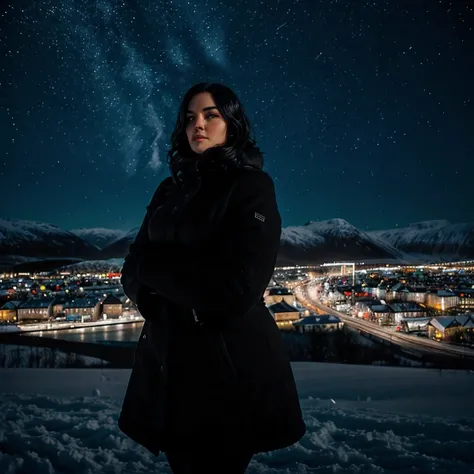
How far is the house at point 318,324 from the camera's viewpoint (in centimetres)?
895

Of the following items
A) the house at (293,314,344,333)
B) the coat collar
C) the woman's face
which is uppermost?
the woman's face

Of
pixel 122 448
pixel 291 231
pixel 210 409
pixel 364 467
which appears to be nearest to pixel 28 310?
pixel 291 231

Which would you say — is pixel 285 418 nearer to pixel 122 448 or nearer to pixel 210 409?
pixel 210 409

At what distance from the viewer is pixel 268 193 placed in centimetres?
83

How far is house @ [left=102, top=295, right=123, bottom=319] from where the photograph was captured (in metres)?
11.5

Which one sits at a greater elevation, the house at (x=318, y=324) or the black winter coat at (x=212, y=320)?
the black winter coat at (x=212, y=320)

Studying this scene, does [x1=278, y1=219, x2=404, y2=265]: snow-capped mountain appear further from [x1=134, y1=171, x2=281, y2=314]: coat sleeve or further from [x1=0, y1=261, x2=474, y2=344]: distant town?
[x1=134, y1=171, x2=281, y2=314]: coat sleeve

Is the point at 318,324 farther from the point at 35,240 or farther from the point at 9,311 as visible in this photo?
the point at 35,240

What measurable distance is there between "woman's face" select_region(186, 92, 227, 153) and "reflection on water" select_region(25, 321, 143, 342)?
7980 mm

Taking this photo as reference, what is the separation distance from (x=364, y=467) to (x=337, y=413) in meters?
0.56

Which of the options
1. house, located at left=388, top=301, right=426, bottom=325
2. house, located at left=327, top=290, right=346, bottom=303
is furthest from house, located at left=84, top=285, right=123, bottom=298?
house, located at left=388, top=301, right=426, bottom=325

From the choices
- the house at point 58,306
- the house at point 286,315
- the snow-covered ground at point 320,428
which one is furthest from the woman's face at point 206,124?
the house at point 58,306

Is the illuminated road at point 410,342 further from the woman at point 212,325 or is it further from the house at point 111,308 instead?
the woman at point 212,325

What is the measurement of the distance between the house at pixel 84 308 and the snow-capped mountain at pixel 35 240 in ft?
5.82
